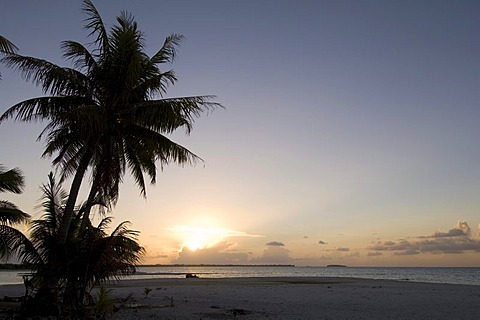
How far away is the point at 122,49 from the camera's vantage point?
1628cm

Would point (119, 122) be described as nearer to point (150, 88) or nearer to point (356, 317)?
point (150, 88)

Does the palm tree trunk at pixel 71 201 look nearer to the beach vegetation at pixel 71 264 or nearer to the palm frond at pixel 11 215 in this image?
the beach vegetation at pixel 71 264

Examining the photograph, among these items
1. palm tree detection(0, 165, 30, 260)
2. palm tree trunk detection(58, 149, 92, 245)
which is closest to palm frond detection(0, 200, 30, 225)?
palm tree detection(0, 165, 30, 260)

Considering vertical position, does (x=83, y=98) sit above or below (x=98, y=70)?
below

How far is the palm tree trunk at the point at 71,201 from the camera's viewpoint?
47.0ft

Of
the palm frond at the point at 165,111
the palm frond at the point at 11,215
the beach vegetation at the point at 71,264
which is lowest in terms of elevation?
the beach vegetation at the point at 71,264

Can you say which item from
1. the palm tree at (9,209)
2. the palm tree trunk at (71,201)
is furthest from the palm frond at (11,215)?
the palm tree trunk at (71,201)

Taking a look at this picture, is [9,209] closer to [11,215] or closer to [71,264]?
[11,215]

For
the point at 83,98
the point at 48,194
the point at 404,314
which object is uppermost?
the point at 83,98

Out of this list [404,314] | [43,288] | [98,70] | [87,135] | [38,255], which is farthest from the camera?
[404,314]

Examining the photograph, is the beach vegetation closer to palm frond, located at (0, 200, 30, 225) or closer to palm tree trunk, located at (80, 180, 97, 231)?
palm tree trunk, located at (80, 180, 97, 231)

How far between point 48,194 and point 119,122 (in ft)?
12.1

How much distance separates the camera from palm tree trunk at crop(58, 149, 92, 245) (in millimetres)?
14312

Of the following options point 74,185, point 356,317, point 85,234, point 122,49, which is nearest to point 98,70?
point 122,49
